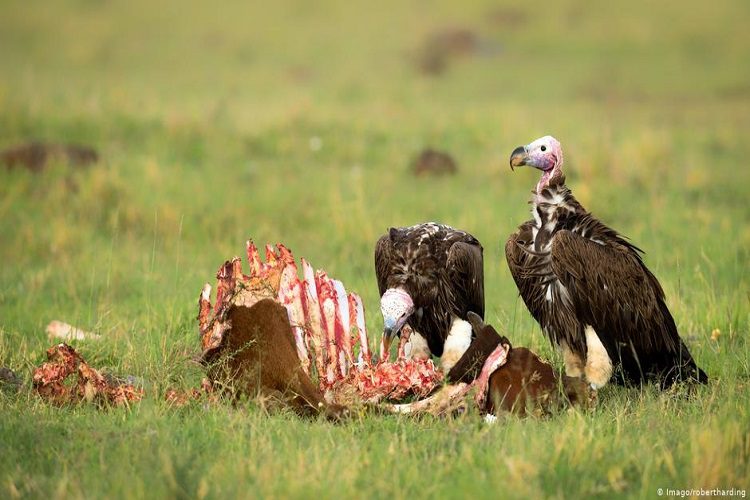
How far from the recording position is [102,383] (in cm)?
523

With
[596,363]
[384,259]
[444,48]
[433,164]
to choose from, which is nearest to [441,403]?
[596,363]

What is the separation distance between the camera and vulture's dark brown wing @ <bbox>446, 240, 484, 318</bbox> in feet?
20.3

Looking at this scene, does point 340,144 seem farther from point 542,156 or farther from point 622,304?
point 622,304

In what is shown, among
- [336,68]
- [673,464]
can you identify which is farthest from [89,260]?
[336,68]

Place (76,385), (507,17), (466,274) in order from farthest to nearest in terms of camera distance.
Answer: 1. (507,17)
2. (466,274)
3. (76,385)

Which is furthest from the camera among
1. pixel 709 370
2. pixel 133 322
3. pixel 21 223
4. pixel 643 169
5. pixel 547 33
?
pixel 547 33

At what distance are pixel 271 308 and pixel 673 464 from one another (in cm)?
207

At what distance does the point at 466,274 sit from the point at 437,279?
0.59 ft

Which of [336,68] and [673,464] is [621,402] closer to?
[673,464]

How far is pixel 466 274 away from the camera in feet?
20.4

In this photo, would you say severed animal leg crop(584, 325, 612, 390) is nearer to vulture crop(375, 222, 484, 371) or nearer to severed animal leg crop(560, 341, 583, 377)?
severed animal leg crop(560, 341, 583, 377)

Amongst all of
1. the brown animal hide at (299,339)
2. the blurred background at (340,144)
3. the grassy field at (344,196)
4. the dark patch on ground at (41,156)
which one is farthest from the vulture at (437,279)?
the dark patch on ground at (41,156)

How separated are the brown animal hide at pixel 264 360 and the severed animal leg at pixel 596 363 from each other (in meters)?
1.54

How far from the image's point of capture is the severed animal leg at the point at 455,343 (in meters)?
6.20
